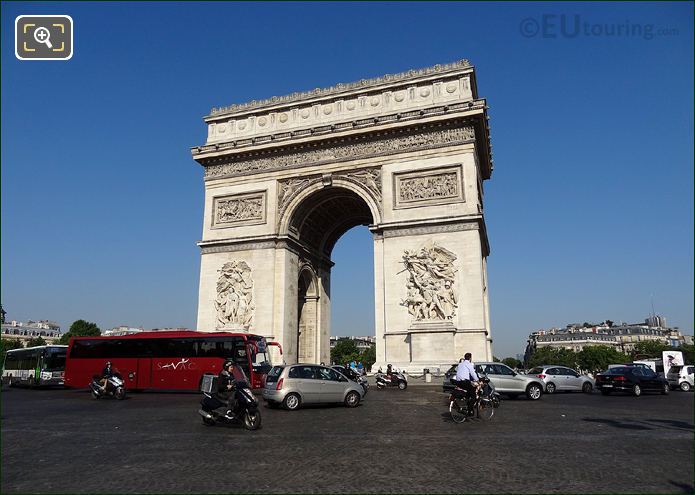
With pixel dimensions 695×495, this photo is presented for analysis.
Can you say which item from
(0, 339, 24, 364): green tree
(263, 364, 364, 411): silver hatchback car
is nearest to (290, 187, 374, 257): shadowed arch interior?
(263, 364, 364, 411): silver hatchback car

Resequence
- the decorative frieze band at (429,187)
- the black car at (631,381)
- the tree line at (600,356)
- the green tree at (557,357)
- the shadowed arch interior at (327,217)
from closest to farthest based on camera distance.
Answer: the black car at (631,381) < the decorative frieze band at (429,187) < the shadowed arch interior at (327,217) < the tree line at (600,356) < the green tree at (557,357)

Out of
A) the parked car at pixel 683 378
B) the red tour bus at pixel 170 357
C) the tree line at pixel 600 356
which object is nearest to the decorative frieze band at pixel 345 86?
the red tour bus at pixel 170 357

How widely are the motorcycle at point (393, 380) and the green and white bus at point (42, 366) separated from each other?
1683cm

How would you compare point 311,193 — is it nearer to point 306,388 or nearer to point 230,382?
point 306,388

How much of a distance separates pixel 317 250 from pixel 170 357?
1399 cm

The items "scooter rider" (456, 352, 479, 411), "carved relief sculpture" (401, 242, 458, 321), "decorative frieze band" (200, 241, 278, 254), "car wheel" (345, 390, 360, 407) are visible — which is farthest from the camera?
"decorative frieze band" (200, 241, 278, 254)

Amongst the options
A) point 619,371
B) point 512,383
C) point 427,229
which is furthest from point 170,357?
point 619,371

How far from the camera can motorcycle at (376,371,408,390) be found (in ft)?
68.5

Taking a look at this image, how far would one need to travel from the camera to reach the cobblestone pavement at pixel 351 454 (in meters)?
5.42

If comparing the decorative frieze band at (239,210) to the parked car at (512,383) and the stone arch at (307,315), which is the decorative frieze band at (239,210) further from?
the parked car at (512,383)

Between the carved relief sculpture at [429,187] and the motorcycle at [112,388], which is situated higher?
the carved relief sculpture at [429,187]

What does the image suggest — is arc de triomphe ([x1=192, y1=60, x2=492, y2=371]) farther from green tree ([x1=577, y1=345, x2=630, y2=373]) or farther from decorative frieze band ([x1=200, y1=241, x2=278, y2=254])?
green tree ([x1=577, y1=345, x2=630, y2=373])

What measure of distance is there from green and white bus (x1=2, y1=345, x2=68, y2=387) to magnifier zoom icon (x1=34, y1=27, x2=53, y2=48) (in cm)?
2361

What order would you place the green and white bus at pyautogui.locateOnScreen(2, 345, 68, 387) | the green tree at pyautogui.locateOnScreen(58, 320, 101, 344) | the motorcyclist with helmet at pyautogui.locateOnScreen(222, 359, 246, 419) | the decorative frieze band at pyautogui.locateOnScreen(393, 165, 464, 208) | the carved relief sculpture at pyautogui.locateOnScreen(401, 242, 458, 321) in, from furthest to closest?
the green tree at pyautogui.locateOnScreen(58, 320, 101, 344) < the green and white bus at pyautogui.locateOnScreen(2, 345, 68, 387) < the decorative frieze band at pyautogui.locateOnScreen(393, 165, 464, 208) < the carved relief sculpture at pyautogui.locateOnScreen(401, 242, 458, 321) < the motorcyclist with helmet at pyautogui.locateOnScreen(222, 359, 246, 419)
